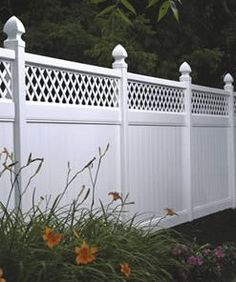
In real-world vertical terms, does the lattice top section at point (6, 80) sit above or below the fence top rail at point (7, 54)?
below

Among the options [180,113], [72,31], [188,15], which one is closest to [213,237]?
[180,113]

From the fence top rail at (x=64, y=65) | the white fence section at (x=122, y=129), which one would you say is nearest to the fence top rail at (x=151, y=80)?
the white fence section at (x=122, y=129)

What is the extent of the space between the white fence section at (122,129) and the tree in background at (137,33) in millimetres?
1673

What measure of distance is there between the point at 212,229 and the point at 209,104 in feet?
A: 7.73

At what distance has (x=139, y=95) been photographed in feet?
27.1

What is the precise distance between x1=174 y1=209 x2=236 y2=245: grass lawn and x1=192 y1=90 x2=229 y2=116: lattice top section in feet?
5.40

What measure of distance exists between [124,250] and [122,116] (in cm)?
340

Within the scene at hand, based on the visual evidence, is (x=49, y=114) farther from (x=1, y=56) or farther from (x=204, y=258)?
(x=204, y=258)

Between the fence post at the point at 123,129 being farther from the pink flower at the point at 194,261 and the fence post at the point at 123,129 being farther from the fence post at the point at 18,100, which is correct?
the pink flower at the point at 194,261

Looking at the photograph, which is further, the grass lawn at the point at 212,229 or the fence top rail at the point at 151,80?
the grass lawn at the point at 212,229

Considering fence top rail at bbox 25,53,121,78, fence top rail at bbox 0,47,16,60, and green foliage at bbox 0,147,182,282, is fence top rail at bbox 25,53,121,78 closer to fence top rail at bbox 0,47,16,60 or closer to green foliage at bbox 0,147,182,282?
fence top rail at bbox 0,47,16,60

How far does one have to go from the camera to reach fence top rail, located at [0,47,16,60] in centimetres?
562

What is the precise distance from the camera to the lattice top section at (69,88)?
6.16 metres

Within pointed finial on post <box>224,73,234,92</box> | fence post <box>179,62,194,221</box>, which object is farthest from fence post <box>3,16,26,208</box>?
pointed finial on post <box>224,73,234,92</box>
